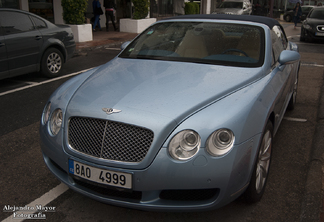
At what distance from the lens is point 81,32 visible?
1320 cm

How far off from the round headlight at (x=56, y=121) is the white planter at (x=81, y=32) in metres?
10.8

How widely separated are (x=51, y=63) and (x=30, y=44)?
797 mm

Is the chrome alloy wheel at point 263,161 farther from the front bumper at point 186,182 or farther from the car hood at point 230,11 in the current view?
the car hood at point 230,11

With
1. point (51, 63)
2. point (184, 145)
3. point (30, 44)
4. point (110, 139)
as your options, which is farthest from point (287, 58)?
point (51, 63)

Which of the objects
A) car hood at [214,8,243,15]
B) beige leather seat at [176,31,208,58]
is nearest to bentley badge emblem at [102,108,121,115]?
beige leather seat at [176,31,208,58]

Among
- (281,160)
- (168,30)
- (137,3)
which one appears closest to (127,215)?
(281,160)

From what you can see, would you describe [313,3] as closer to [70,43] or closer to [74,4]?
[74,4]

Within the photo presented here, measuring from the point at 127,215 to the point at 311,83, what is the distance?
6.28 m

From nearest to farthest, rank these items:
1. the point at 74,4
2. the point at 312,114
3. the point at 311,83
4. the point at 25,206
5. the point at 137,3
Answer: the point at 25,206, the point at 312,114, the point at 311,83, the point at 74,4, the point at 137,3

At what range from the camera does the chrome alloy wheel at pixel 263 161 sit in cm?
290

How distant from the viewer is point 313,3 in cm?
4678

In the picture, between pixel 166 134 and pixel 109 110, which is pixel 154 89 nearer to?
pixel 109 110

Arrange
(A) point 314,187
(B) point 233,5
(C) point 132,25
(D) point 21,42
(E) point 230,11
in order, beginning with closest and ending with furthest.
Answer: (A) point 314,187
(D) point 21,42
(C) point 132,25
(E) point 230,11
(B) point 233,5

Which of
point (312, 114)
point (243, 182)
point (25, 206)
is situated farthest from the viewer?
point (312, 114)
